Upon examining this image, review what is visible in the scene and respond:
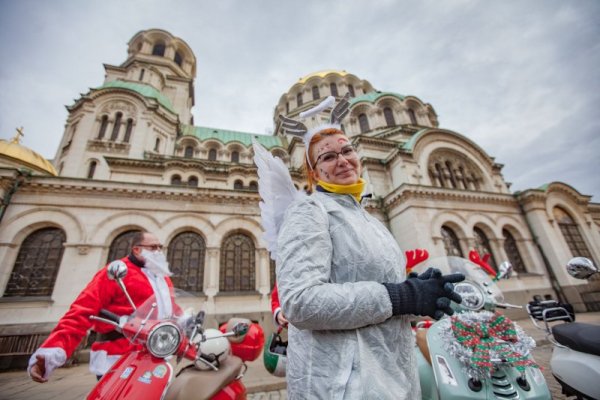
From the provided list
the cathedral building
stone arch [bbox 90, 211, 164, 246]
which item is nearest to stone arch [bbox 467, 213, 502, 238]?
the cathedral building

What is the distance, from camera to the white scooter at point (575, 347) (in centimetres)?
247

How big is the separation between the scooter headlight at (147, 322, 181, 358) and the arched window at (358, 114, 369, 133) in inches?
789

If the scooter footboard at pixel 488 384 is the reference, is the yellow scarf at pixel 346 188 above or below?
above

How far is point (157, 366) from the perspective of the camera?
2164 mm

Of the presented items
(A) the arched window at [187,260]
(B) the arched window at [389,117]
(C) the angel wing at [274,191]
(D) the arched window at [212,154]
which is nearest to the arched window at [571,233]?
(B) the arched window at [389,117]

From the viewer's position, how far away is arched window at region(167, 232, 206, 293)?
975cm

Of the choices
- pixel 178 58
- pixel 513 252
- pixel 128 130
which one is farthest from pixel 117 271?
pixel 178 58

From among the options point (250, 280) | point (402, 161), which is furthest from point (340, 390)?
point (402, 161)

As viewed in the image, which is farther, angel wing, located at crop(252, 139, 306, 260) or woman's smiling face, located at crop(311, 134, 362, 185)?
angel wing, located at crop(252, 139, 306, 260)

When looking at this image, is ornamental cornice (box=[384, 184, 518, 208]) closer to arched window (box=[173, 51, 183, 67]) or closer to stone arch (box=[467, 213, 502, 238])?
stone arch (box=[467, 213, 502, 238])

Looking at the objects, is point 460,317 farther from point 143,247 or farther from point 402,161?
point 402,161

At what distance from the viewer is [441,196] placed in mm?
12945

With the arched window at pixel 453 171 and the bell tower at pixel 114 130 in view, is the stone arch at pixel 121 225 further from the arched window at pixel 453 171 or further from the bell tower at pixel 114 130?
the arched window at pixel 453 171

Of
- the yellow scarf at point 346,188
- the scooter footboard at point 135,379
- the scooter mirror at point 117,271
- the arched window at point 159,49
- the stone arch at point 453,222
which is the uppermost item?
the arched window at point 159,49
